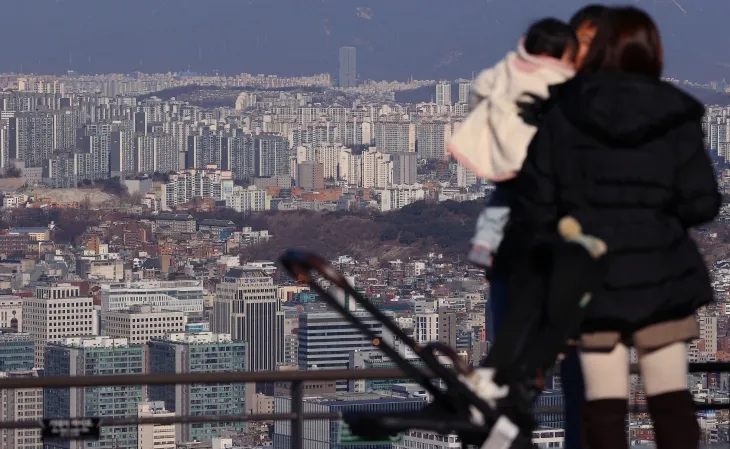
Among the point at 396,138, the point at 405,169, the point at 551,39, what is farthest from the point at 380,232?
the point at 551,39

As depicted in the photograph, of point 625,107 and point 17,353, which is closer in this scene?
point 625,107

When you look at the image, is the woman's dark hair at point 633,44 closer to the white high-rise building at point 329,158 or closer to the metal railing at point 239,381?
the metal railing at point 239,381

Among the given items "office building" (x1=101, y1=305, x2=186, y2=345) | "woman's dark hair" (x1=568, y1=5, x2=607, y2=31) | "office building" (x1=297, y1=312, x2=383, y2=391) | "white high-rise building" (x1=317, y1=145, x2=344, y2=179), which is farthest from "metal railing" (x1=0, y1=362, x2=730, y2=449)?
"white high-rise building" (x1=317, y1=145, x2=344, y2=179)

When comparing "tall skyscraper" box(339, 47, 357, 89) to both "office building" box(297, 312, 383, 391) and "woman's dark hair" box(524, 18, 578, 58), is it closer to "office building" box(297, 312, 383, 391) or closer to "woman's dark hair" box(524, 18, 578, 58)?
"office building" box(297, 312, 383, 391)

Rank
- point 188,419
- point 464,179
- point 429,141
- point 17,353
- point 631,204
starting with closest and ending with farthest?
point 631,204 < point 188,419 < point 17,353 < point 464,179 < point 429,141

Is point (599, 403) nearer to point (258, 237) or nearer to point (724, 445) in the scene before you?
point (724, 445)

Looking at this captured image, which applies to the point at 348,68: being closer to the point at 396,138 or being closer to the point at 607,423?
the point at 396,138
